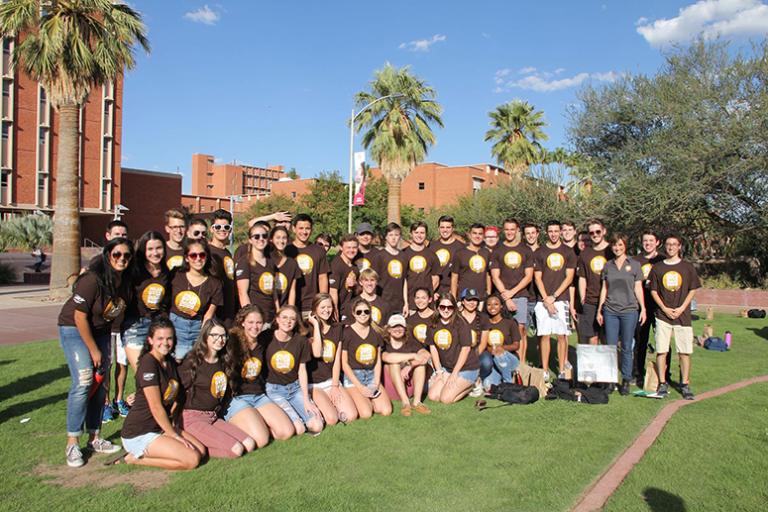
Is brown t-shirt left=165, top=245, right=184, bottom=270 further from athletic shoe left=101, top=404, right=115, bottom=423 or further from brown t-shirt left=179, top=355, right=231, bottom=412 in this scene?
athletic shoe left=101, top=404, right=115, bottom=423

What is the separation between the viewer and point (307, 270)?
7.02 metres

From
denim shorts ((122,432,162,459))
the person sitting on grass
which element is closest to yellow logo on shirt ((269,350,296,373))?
the person sitting on grass

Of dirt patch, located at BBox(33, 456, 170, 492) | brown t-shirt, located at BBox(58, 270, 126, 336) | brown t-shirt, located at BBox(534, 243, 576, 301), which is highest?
brown t-shirt, located at BBox(534, 243, 576, 301)

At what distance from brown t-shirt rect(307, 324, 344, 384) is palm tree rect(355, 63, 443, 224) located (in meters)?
19.7

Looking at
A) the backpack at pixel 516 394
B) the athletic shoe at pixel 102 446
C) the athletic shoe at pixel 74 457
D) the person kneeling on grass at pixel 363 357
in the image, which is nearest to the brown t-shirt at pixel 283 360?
the person kneeling on grass at pixel 363 357

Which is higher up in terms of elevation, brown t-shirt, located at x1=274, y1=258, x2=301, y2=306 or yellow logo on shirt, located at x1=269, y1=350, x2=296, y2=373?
→ brown t-shirt, located at x1=274, y1=258, x2=301, y2=306

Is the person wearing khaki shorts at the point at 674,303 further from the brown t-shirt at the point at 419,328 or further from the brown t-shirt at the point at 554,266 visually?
the brown t-shirt at the point at 419,328

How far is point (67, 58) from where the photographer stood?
15938 millimetres

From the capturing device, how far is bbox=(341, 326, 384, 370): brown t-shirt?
255 inches

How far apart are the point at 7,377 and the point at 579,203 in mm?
20281

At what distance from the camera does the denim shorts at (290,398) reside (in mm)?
5664

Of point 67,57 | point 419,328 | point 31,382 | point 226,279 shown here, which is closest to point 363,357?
point 419,328

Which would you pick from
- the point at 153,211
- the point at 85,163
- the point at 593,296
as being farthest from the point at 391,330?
the point at 153,211

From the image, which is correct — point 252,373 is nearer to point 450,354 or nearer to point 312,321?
point 312,321
